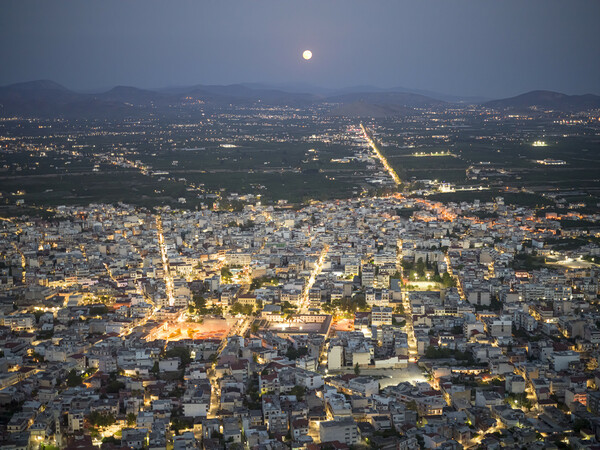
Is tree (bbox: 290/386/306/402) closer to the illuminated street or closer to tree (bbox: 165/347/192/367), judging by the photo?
tree (bbox: 165/347/192/367)

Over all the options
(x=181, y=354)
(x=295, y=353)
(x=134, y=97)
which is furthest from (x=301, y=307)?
(x=134, y=97)

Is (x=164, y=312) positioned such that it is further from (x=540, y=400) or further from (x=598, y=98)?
(x=598, y=98)

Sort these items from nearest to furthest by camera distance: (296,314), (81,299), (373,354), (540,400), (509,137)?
(540,400)
(373,354)
(296,314)
(81,299)
(509,137)

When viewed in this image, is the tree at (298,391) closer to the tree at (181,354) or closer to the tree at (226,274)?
the tree at (181,354)

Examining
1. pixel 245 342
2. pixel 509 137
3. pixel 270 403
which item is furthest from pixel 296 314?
pixel 509 137

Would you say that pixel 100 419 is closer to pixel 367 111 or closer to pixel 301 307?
pixel 301 307
